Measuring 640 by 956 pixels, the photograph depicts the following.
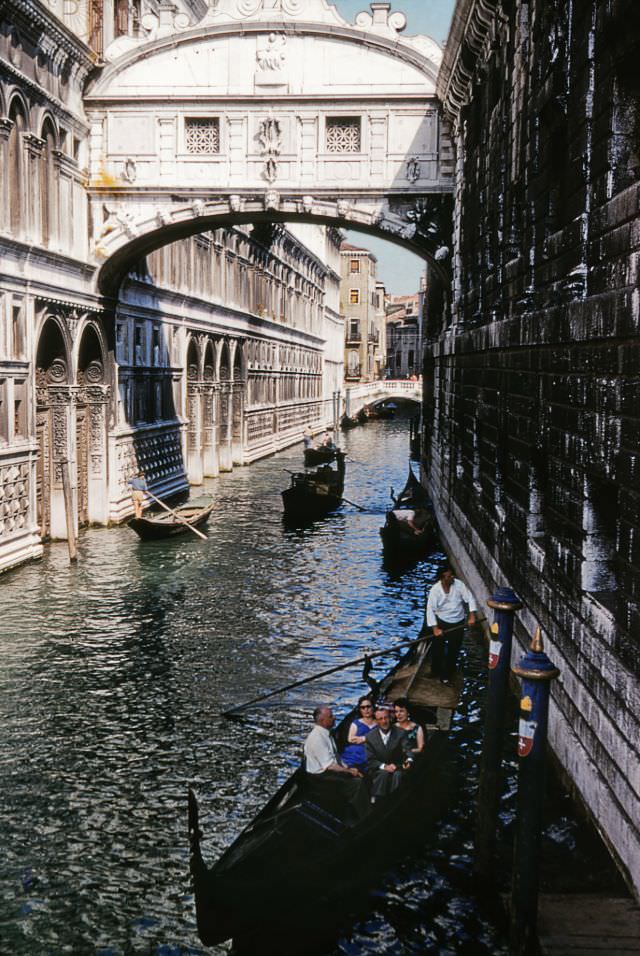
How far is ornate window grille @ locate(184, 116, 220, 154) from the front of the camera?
21328 millimetres

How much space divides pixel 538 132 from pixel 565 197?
168cm

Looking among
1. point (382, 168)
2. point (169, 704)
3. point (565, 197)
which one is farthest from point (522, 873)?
point (382, 168)

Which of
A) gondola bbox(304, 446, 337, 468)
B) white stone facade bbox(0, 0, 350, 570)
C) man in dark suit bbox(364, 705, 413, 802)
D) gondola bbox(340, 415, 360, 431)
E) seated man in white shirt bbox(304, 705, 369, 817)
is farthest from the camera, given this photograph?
gondola bbox(340, 415, 360, 431)

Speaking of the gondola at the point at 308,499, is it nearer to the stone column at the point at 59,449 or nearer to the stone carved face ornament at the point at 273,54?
the stone column at the point at 59,449

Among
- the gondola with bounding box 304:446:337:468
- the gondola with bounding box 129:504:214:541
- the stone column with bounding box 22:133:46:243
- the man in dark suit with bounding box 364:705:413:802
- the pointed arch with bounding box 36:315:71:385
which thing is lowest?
the man in dark suit with bounding box 364:705:413:802

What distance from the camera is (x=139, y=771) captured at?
389 inches

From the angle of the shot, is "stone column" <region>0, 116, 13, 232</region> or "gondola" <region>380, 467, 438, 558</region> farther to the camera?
"gondola" <region>380, 467, 438, 558</region>

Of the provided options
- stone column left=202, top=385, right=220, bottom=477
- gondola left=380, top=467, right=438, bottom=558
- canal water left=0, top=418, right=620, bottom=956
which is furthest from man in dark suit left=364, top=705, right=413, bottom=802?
stone column left=202, top=385, right=220, bottom=477

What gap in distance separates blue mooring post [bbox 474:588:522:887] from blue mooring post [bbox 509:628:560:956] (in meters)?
0.99

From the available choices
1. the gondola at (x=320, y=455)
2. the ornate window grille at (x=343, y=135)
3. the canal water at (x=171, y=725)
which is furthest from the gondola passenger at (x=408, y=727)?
the gondola at (x=320, y=455)

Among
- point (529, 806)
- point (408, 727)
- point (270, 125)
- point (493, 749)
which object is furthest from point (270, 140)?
point (529, 806)

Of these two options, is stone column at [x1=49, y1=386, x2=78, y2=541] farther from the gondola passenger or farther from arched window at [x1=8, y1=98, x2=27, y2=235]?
the gondola passenger

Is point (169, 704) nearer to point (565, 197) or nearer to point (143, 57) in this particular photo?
point (565, 197)

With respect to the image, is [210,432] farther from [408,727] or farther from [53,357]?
[408,727]
